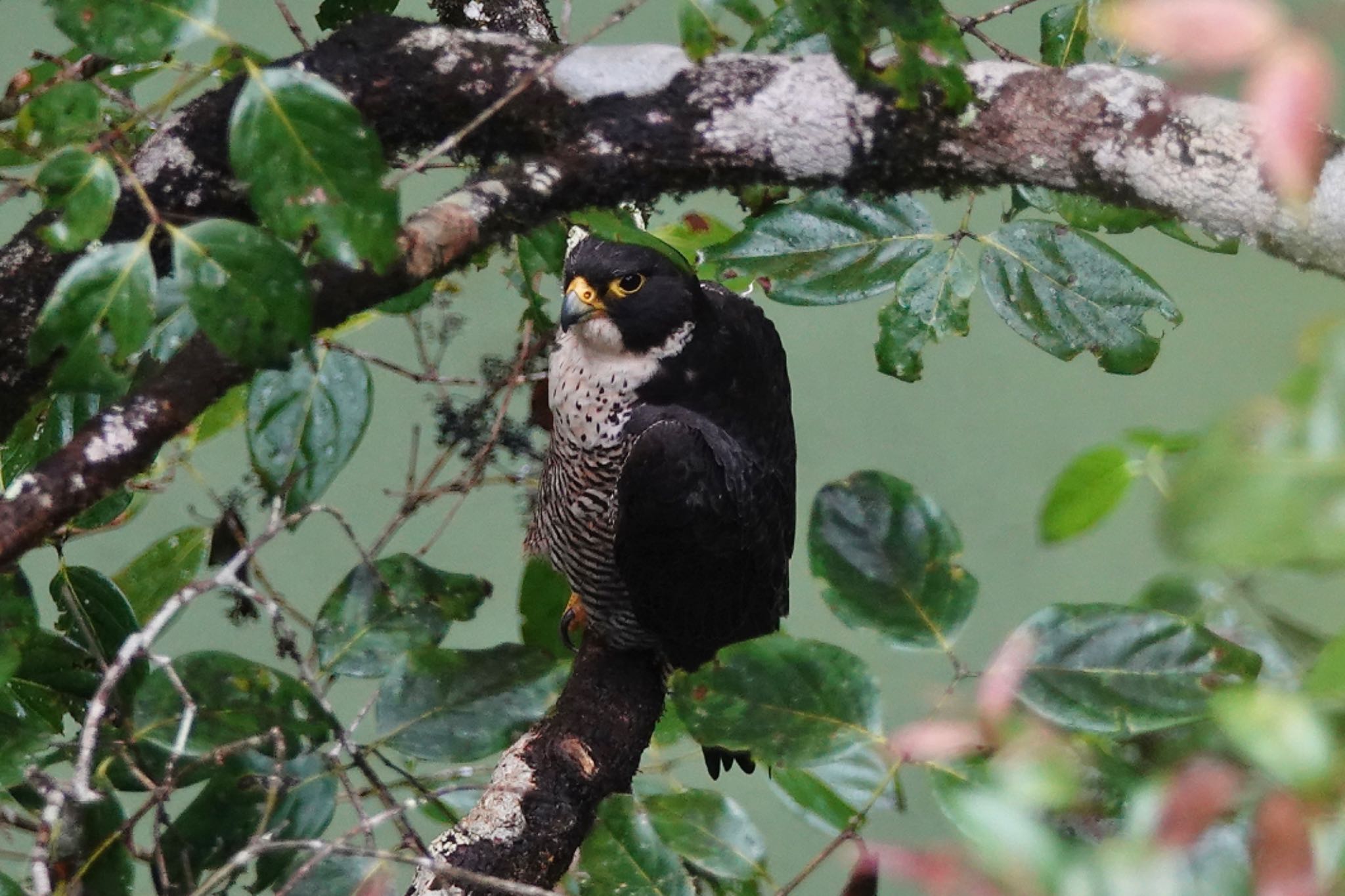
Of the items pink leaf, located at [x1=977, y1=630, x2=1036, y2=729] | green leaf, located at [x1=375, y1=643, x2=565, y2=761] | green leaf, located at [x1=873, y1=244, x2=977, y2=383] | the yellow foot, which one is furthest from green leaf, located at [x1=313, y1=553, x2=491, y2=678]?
the yellow foot

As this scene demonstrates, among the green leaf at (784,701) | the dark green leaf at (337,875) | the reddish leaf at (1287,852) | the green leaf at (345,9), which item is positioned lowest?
the dark green leaf at (337,875)

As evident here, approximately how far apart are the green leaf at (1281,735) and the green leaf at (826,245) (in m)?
0.94

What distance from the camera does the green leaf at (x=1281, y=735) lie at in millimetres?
310

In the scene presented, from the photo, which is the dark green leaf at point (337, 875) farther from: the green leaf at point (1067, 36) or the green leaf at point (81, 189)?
the green leaf at point (1067, 36)

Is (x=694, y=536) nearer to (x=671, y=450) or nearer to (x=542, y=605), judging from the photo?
(x=671, y=450)

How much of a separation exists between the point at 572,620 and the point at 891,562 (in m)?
1.21

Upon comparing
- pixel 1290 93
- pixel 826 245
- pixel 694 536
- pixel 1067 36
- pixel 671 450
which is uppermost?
pixel 1290 93

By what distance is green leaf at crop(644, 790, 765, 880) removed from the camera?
0.89 meters

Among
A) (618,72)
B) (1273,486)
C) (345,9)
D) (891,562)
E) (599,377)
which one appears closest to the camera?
(1273,486)

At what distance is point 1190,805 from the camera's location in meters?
0.34

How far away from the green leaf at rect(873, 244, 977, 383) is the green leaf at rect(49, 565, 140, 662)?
0.82m

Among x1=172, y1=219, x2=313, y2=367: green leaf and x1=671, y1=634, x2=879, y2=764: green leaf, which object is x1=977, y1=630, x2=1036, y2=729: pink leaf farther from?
x1=172, y1=219, x2=313, y2=367: green leaf

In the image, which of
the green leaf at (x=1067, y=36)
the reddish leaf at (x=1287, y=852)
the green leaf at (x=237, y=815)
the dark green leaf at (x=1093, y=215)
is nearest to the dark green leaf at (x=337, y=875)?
the green leaf at (x=237, y=815)

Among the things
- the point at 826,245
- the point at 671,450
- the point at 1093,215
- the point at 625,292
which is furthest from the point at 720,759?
the point at 1093,215
